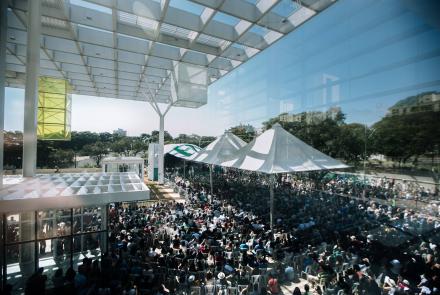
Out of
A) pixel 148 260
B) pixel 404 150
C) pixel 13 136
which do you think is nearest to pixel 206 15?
pixel 148 260

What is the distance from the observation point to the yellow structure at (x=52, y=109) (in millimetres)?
9102

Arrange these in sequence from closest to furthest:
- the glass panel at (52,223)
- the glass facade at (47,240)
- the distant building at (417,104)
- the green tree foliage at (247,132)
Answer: the glass facade at (47,240)
the glass panel at (52,223)
the distant building at (417,104)
the green tree foliage at (247,132)

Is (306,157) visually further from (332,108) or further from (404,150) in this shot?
(332,108)

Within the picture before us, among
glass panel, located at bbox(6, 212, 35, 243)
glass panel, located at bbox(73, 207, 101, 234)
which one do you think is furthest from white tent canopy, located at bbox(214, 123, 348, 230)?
glass panel, located at bbox(6, 212, 35, 243)

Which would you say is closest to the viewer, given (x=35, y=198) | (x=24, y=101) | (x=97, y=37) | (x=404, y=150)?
(x=35, y=198)

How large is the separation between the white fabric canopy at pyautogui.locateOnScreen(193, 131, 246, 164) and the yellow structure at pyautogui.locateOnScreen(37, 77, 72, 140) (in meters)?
7.69

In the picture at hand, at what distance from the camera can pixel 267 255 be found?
6773mm

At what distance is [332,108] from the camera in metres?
19.9

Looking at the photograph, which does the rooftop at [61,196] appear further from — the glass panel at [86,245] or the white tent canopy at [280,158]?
the white tent canopy at [280,158]

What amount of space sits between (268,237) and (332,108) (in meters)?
15.9

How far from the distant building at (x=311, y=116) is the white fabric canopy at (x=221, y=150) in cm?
992

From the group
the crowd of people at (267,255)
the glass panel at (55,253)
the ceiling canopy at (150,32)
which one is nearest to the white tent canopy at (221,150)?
the crowd of people at (267,255)

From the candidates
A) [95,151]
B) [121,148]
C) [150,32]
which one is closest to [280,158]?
[150,32]

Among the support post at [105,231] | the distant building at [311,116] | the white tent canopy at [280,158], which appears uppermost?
the distant building at [311,116]
